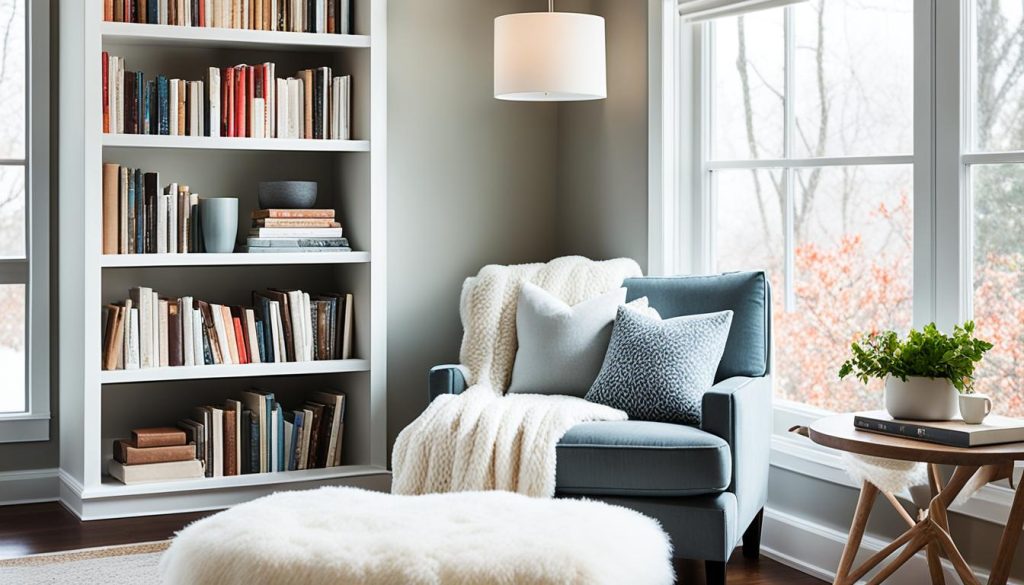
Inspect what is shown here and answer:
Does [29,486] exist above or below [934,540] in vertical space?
below

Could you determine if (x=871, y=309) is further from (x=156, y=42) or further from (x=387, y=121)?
(x=156, y=42)

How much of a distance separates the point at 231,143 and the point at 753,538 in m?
2.28

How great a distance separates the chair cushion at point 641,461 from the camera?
3.21 meters

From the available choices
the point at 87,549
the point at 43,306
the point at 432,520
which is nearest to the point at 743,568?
the point at 432,520

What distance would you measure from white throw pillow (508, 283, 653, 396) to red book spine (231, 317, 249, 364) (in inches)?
42.9

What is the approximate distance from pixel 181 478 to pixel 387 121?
1.54 m

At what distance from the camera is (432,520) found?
256cm

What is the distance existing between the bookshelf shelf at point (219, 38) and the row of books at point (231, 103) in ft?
0.29

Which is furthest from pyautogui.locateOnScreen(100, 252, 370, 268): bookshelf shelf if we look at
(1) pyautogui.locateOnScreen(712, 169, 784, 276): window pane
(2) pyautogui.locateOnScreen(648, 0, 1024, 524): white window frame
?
(1) pyautogui.locateOnScreen(712, 169, 784, 276): window pane

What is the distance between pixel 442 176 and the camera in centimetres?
472

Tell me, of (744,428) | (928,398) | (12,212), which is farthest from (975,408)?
(12,212)

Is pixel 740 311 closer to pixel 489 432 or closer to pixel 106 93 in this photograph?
pixel 489 432

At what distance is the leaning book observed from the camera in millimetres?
2635

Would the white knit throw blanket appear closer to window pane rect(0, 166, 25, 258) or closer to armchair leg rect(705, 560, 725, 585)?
armchair leg rect(705, 560, 725, 585)
